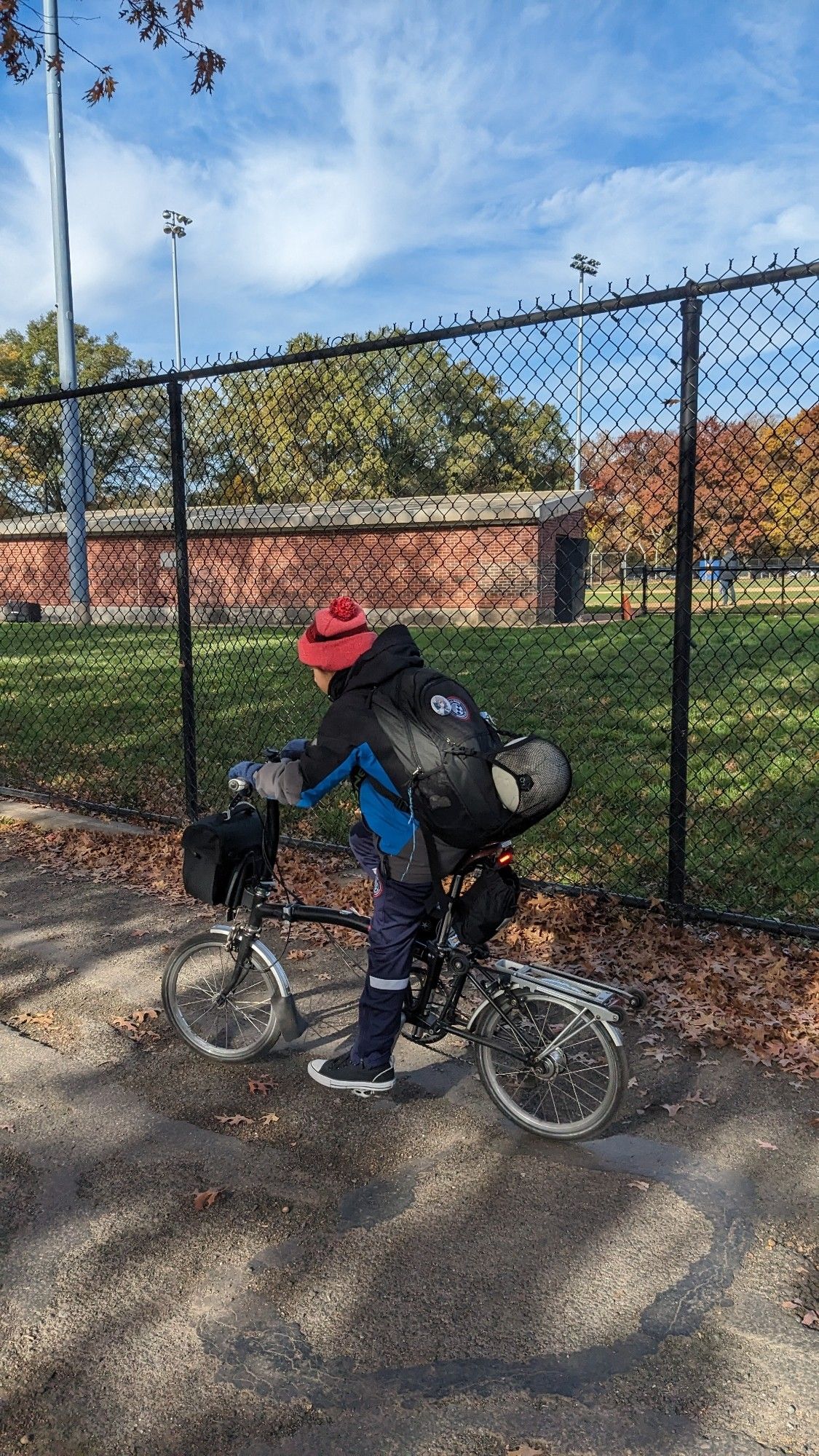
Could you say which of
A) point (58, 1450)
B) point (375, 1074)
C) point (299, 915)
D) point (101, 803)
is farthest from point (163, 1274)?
point (101, 803)

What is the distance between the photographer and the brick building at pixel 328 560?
884 centimetres

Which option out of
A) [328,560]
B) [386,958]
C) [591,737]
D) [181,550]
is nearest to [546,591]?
[591,737]

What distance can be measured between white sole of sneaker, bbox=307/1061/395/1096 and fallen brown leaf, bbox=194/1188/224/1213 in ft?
1.81

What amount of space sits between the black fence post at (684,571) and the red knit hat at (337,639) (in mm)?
1734

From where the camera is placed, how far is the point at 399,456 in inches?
389

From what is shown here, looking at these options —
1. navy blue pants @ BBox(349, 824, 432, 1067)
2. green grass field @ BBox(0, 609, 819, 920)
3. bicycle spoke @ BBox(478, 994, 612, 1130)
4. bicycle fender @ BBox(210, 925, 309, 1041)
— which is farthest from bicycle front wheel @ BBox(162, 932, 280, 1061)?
green grass field @ BBox(0, 609, 819, 920)

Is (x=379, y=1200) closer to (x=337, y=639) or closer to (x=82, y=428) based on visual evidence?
(x=337, y=639)

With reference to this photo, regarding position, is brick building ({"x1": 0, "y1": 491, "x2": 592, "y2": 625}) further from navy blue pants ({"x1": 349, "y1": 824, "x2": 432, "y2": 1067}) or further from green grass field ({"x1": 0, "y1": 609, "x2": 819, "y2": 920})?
navy blue pants ({"x1": 349, "y1": 824, "x2": 432, "y2": 1067})

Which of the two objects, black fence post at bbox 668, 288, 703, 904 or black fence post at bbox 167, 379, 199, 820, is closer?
black fence post at bbox 668, 288, 703, 904

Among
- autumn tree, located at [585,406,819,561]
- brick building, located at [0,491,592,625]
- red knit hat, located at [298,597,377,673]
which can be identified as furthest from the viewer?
brick building, located at [0,491,592,625]

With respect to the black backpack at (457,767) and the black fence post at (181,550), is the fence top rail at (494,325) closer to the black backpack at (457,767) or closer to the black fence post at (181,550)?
the black fence post at (181,550)

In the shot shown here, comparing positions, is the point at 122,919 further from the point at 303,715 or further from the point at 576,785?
the point at 303,715

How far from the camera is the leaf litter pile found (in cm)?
399

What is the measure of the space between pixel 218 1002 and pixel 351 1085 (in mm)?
684
